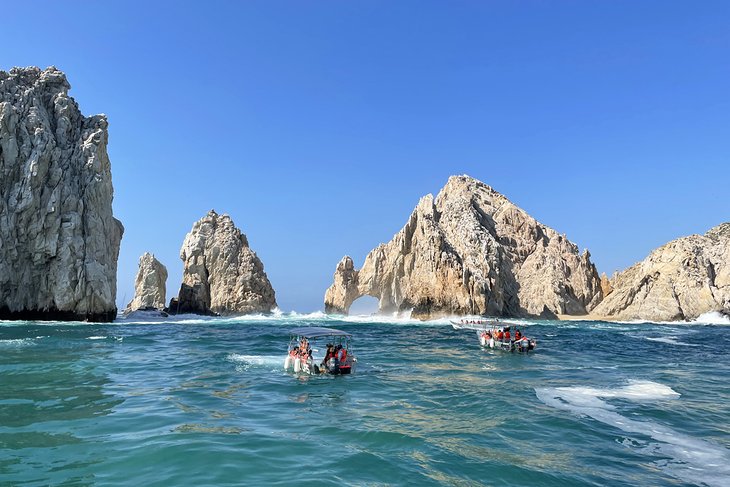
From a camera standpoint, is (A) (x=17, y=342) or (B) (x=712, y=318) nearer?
(A) (x=17, y=342)

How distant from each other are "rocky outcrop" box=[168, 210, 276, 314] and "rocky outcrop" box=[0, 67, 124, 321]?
27.2 metres

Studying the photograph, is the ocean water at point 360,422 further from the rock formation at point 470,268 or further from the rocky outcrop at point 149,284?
the rocky outcrop at point 149,284

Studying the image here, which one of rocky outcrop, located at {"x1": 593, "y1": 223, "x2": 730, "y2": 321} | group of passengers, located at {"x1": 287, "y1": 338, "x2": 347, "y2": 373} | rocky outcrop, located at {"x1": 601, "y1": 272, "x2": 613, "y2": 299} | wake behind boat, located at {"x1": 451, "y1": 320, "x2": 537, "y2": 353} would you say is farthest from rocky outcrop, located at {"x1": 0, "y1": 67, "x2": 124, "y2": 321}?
rocky outcrop, located at {"x1": 601, "y1": 272, "x2": 613, "y2": 299}

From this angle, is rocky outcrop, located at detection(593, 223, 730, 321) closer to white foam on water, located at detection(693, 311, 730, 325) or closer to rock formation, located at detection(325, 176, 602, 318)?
white foam on water, located at detection(693, 311, 730, 325)

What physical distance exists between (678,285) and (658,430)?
9272cm

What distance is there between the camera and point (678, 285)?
93875 millimetres

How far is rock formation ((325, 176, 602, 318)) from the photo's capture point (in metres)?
91.3

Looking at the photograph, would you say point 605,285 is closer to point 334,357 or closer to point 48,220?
point 334,357

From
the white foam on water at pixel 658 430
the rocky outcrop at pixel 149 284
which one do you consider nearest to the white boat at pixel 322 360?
the white foam on water at pixel 658 430

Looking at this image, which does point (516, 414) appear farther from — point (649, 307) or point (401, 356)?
point (649, 307)

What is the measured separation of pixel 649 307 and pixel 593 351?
6485 cm

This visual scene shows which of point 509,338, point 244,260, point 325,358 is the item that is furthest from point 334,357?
point 244,260

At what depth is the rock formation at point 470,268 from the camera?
9131cm

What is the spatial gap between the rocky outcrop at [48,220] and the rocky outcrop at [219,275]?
89.1ft
